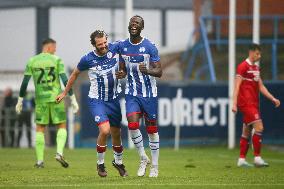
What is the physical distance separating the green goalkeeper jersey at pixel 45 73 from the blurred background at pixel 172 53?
33.1ft

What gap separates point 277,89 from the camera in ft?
102

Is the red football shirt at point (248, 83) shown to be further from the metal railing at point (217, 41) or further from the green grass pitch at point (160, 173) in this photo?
the metal railing at point (217, 41)

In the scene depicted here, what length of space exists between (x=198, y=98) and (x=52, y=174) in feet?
43.7

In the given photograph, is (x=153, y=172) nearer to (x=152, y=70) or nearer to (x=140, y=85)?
(x=140, y=85)

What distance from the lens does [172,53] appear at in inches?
1619

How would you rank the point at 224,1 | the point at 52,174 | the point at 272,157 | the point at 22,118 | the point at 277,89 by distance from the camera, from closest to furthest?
the point at 52,174
the point at 272,157
the point at 277,89
the point at 22,118
the point at 224,1

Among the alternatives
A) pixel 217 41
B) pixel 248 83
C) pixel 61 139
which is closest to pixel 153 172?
pixel 61 139

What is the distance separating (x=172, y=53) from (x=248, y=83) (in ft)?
64.9

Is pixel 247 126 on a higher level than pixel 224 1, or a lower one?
lower

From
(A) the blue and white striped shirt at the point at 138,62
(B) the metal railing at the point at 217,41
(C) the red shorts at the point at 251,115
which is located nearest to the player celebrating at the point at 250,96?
(C) the red shorts at the point at 251,115

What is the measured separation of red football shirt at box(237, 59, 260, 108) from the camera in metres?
21.2

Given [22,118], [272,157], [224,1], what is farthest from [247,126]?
[224,1]

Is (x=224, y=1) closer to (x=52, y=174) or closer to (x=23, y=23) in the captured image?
(x=23, y=23)

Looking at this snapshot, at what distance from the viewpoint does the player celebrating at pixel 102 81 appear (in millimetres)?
17297
